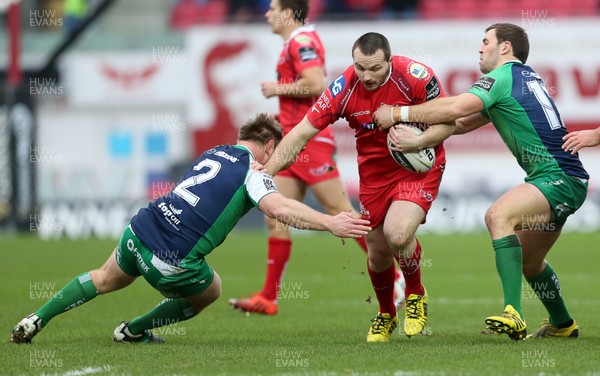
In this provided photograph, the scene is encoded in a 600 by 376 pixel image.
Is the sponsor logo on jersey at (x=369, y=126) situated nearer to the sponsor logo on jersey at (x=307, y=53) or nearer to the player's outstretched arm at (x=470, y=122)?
the player's outstretched arm at (x=470, y=122)

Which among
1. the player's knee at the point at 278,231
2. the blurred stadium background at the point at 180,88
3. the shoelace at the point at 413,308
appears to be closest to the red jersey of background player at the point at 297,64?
the player's knee at the point at 278,231

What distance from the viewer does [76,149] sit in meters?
25.9

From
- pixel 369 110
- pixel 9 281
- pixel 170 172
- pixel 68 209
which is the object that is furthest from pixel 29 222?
pixel 369 110

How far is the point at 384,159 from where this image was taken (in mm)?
7676

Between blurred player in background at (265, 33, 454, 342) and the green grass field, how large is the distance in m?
0.45

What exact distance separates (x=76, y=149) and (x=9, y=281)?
13.3 m

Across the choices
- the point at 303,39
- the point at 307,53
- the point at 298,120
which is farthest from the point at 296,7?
the point at 298,120

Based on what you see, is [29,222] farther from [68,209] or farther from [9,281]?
[9,281]

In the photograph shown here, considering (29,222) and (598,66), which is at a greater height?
(598,66)

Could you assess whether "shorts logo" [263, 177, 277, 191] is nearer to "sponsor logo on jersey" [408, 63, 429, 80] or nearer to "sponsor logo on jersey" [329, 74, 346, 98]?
"sponsor logo on jersey" [329, 74, 346, 98]

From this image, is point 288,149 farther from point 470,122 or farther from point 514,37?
point 514,37

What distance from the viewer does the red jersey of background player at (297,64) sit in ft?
32.4

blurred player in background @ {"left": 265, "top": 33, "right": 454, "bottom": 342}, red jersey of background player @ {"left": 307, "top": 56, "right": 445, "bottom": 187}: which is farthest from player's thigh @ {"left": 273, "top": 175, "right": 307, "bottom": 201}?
red jersey of background player @ {"left": 307, "top": 56, "right": 445, "bottom": 187}

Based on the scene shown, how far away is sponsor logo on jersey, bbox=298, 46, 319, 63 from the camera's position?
9.88 meters
